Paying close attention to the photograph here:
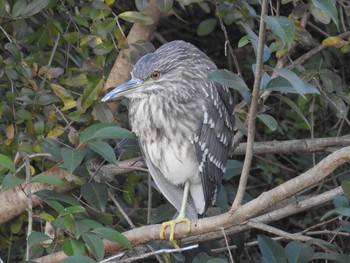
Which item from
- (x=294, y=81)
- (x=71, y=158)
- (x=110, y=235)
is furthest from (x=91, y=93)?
(x=294, y=81)

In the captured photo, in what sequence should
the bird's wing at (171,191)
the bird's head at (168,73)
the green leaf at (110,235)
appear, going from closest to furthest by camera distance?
the green leaf at (110,235), the bird's head at (168,73), the bird's wing at (171,191)

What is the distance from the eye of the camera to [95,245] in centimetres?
261

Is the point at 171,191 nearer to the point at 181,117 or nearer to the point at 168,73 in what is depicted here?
the point at 181,117

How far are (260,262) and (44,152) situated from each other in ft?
4.81

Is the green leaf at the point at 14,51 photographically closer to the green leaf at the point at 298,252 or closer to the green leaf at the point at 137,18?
the green leaf at the point at 137,18

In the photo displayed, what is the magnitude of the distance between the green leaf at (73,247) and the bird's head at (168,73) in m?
0.64

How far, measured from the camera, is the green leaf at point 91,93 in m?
3.20

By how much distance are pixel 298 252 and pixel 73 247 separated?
0.76 m

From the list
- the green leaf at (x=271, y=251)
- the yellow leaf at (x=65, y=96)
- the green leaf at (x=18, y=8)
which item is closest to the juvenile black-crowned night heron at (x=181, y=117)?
the yellow leaf at (x=65, y=96)

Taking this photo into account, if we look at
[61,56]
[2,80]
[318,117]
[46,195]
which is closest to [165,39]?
[318,117]

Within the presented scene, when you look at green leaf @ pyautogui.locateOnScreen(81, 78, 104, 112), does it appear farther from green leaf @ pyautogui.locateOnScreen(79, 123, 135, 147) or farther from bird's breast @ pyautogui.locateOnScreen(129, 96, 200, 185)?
green leaf @ pyautogui.locateOnScreen(79, 123, 135, 147)

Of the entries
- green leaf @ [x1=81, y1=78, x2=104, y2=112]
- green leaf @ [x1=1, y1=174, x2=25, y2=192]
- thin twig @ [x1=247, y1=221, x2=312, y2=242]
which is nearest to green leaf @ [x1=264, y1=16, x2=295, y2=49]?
thin twig @ [x1=247, y1=221, x2=312, y2=242]

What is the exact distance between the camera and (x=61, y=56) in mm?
3795

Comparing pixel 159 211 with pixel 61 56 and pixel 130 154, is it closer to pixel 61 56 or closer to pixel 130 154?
pixel 130 154
